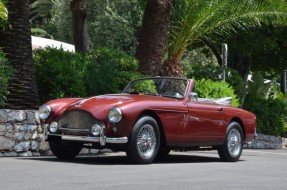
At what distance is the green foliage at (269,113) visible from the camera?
2366 centimetres

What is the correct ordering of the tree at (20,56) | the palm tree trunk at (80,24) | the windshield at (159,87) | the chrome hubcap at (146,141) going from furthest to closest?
the palm tree trunk at (80,24), the tree at (20,56), the windshield at (159,87), the chrome hubcap at (146,141)

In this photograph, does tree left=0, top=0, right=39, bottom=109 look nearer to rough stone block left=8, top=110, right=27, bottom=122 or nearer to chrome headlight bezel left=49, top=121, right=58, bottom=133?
rough stone block left=8, top=110, right=27, bottom=122

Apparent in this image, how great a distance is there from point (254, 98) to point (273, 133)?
4.93 feet

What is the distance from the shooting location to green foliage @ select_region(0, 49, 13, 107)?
12.8m

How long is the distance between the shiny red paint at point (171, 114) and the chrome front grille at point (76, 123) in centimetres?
9

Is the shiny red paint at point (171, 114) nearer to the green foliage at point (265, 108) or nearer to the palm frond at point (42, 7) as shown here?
the green foliage at point (265, 108)

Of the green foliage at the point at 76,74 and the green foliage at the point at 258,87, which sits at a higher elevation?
the green foliage at the point at 76,74

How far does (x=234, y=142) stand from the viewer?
12961mm

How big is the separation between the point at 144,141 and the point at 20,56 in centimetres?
424

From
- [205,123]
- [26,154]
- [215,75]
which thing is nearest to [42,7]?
[215,75]

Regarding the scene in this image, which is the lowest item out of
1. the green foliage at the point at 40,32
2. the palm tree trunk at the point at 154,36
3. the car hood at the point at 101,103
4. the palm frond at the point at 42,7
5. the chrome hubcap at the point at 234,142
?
the chrome hubcap at the point at 234,142

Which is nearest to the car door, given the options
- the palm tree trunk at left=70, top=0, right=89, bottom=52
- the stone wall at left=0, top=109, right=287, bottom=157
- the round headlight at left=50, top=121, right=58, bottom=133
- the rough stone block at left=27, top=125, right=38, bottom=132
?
the round headlight at left=50, top=121, right=58, bottom=133

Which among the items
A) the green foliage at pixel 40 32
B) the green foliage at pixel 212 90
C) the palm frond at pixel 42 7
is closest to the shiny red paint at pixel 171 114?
the green foliage at pixel 212 90

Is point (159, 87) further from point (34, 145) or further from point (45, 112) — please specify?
point (34, 145)
